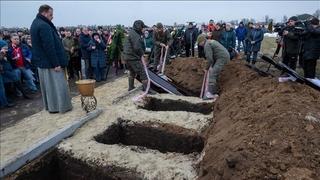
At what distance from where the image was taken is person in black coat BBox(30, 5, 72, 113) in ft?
22.0

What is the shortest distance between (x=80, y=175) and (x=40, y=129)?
2.54 metres

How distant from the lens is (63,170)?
5047 millimetres

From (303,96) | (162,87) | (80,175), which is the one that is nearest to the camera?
(80,175)

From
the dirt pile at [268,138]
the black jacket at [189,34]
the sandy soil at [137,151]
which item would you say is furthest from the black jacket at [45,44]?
the black jacket at [189,34]

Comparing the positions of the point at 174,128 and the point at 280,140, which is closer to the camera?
the point at 280,140

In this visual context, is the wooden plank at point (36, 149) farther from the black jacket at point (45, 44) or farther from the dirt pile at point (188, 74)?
the dirt pile at point (188, 74)

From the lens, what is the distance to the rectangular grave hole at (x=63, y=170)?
14.5 ft

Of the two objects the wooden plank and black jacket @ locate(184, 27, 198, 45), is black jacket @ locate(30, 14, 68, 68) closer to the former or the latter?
the wooden plank

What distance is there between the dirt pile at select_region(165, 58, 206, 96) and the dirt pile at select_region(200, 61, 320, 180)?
3.14 m

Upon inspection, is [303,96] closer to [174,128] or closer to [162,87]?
[174,128]

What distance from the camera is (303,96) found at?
209 inches

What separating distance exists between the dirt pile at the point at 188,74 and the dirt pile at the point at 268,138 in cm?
314

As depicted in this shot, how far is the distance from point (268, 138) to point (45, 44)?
5.02 metres

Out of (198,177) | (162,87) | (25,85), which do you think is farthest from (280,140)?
(25,85)
